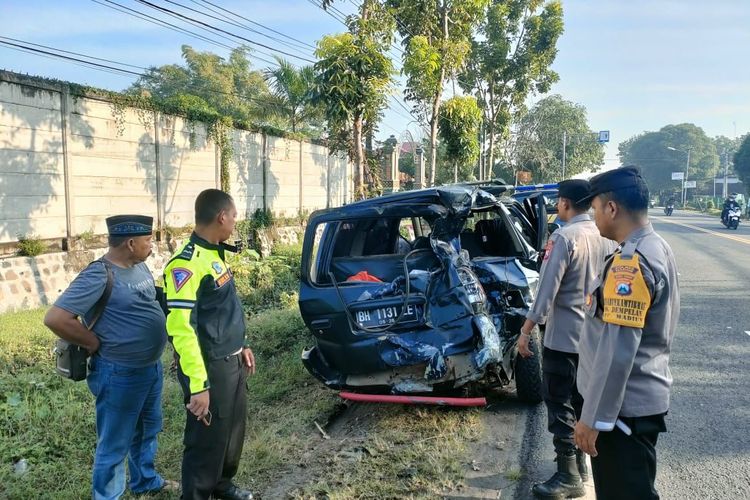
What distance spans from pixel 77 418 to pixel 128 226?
198 cm

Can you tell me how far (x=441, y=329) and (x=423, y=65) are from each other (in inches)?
393

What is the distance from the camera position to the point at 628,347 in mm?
1935

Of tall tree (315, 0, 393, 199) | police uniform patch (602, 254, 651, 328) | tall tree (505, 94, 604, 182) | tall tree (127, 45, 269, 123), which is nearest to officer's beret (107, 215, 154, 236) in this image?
police uniform patch (602, 254, 651, 328)

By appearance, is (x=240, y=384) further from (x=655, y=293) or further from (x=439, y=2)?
(x=439, y=2)

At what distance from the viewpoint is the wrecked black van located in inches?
151

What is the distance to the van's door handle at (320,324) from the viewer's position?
13.0ft

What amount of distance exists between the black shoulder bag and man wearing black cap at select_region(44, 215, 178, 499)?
20 millimetres

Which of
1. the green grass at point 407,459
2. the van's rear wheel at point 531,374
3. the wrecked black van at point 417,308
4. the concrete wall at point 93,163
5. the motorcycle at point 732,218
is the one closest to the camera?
the green grass at point 407,459

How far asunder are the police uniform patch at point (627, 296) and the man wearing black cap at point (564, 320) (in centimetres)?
120

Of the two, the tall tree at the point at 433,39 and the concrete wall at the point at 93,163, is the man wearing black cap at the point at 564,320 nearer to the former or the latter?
the concrete wall at the point at 93,163

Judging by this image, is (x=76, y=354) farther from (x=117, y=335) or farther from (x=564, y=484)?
(x=564, y=484)

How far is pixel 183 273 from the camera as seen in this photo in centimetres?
270

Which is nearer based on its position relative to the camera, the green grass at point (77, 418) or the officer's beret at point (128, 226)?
the officer's beret at point (128, 226)

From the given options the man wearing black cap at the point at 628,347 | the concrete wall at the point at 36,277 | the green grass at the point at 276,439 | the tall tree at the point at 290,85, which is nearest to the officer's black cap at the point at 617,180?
the man wearing black cap at the point at 628,347
